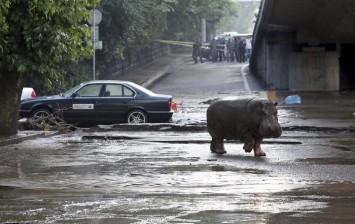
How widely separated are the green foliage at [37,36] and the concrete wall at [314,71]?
1998cm

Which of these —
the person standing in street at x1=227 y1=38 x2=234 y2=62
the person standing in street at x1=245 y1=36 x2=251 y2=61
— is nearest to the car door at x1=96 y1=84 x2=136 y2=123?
the person standing in street at x1=227 y1=38 x2=234 y2=62

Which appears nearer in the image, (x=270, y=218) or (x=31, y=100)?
(x=270, y=218)

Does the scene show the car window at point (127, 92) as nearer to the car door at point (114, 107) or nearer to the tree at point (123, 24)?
the car door at point (114, 107)

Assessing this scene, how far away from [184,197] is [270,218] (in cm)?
Result: 179

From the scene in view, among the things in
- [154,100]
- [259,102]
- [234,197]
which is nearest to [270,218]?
[234,197]

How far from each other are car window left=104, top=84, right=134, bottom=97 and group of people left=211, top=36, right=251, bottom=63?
35.6 m

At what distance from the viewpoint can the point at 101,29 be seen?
3728 centimetres

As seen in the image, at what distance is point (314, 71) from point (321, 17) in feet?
15.5

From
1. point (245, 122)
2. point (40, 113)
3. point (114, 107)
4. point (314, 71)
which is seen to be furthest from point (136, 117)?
point (314, 71)

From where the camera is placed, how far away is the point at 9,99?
19.0 m

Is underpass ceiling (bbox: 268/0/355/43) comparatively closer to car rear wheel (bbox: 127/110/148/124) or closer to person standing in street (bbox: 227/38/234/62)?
car rear wheel (bbox: 127/110/148/124)

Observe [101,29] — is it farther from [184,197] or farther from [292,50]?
[184,197]

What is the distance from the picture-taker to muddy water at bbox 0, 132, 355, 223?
30.8ft

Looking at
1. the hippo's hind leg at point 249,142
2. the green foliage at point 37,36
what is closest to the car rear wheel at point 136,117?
the green foliage at point 37,36
